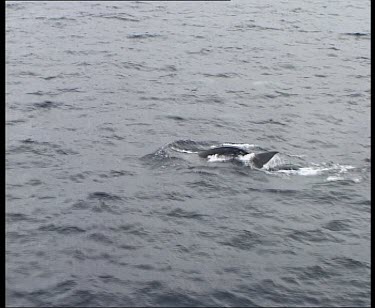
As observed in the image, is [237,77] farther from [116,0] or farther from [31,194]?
[116,0]

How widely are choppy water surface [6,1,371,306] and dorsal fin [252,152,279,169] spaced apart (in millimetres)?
416

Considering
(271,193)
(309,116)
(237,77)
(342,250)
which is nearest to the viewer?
(342,250)

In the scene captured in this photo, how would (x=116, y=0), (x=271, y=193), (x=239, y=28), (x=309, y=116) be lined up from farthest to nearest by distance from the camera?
(x=116, y=0), (x=239, y=28), (x=309, y=116), (x=271, y=193)

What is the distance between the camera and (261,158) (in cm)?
2548

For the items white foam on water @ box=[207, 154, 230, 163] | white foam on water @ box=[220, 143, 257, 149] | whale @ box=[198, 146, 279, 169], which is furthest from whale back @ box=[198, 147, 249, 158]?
white foam on water @ box=[220, 143, 257, 149]

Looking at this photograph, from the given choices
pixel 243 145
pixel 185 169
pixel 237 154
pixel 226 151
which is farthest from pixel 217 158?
pixel 243 145

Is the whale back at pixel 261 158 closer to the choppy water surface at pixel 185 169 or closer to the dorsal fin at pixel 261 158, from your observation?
the dorsal fin at pixel 261 158

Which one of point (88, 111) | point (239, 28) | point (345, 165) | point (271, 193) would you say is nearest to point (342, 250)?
point (271, 193)

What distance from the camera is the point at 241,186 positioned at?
934 inches

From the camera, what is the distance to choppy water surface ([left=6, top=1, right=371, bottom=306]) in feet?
60.4

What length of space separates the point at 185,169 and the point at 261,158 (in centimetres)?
284

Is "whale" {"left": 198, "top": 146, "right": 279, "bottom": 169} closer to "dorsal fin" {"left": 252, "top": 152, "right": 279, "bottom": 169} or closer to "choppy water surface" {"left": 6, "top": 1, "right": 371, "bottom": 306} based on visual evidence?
"dorsal fin" {"left": 252, "top": 152, "right": 279, "bottom": 169}

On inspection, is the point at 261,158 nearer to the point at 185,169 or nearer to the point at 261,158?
the point at 261,158

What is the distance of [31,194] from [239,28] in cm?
2782
